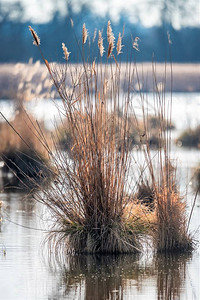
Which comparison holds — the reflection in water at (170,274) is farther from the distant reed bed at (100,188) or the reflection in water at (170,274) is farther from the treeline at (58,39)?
the treeline at (58,39)

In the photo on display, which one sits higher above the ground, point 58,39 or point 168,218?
point 58,39

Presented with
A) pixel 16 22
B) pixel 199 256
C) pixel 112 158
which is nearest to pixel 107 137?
pixel 112 158

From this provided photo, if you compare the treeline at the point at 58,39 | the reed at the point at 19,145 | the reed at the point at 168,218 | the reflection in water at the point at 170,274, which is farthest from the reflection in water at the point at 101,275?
the treeline at the point at 58,39

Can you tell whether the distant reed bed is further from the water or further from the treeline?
the treeline

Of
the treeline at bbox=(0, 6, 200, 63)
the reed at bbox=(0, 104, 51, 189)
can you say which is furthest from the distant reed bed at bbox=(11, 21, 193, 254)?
the treeline at bbox=(0, 6, 200, 63)

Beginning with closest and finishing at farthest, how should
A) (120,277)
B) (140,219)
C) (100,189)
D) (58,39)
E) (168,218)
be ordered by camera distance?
(120,277)
(100,189)
(168,218)
(140,219)
(58,39)

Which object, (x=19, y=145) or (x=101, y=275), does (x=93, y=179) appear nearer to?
(x=101, y=275)

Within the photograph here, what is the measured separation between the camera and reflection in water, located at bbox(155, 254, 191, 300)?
602cm

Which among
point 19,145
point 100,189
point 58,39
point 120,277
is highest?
point 58,39

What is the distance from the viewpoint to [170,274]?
21.8 ft

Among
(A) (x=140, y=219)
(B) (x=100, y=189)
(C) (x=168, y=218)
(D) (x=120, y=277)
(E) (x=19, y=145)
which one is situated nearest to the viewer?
(D) (x=120, y=277)

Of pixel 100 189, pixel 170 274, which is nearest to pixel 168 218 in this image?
pixel 100 189

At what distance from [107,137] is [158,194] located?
0.71m

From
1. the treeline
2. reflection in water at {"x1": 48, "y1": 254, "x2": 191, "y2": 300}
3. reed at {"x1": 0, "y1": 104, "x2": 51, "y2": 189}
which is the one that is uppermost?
the treeline
